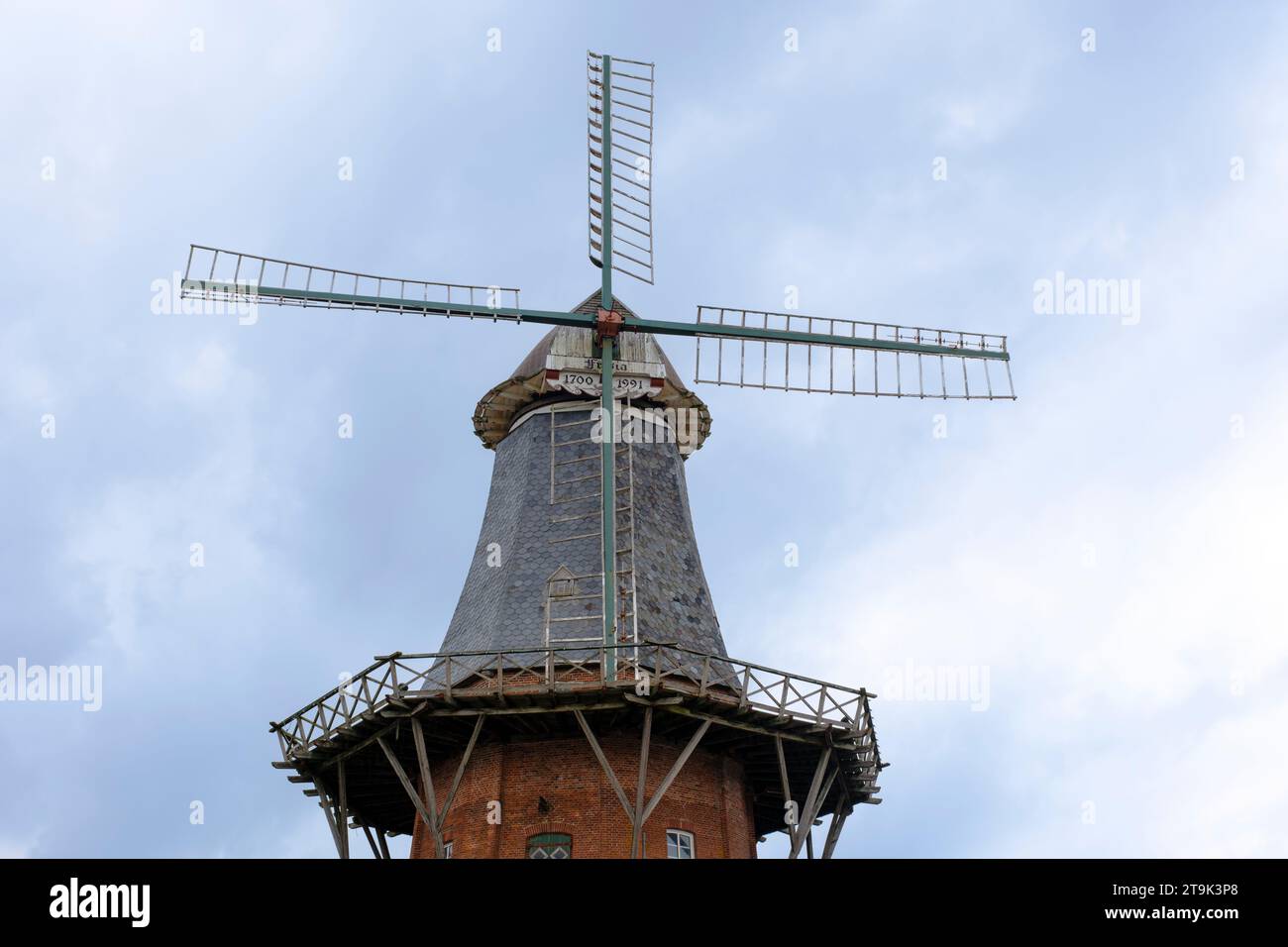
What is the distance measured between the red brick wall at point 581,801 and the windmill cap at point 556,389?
7853 millimetres

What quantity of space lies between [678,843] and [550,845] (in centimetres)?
210

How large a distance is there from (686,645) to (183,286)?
11497mm

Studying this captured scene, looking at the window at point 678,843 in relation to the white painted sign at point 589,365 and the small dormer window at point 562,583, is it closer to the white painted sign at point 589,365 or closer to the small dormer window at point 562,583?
the small dormer window at point 562,583

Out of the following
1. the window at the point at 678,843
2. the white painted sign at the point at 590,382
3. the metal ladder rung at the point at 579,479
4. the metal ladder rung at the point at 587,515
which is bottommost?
the window at the point at 678,843

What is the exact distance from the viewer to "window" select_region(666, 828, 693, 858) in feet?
81.1

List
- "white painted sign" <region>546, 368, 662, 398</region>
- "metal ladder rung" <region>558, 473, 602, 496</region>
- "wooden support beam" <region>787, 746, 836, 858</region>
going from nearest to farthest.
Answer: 1. "wooden support beam" <region>787, 746, 836, 858</region>
2. "metal ladder rung" <region>558, 473, 602, 496</region>
3. "white painted sign" <region>546, 368, 662, 398</region>

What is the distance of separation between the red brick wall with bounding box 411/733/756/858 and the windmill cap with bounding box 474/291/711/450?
25.8 ft

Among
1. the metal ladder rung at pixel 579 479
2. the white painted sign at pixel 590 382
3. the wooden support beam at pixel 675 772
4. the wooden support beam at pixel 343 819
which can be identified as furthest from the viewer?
the white painted sign at pixel 590 382

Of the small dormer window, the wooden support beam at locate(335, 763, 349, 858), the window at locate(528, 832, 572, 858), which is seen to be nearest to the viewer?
the window at locate(528, 832, 572, 858)

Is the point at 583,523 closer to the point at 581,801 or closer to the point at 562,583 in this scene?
the point at 562,583

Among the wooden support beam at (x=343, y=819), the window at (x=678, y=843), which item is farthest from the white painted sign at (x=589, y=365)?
the window at (x=678, y=843)

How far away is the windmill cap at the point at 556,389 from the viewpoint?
29922mm

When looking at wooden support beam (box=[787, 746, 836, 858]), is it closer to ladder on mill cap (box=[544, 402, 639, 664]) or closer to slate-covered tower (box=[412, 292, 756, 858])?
slate-covered tower (box=[412, 292, 756, 858])

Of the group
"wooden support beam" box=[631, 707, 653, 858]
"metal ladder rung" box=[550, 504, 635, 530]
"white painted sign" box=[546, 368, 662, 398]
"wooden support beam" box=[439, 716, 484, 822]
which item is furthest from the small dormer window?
"wooden support beam" box=[631, 707, 653, 858]
